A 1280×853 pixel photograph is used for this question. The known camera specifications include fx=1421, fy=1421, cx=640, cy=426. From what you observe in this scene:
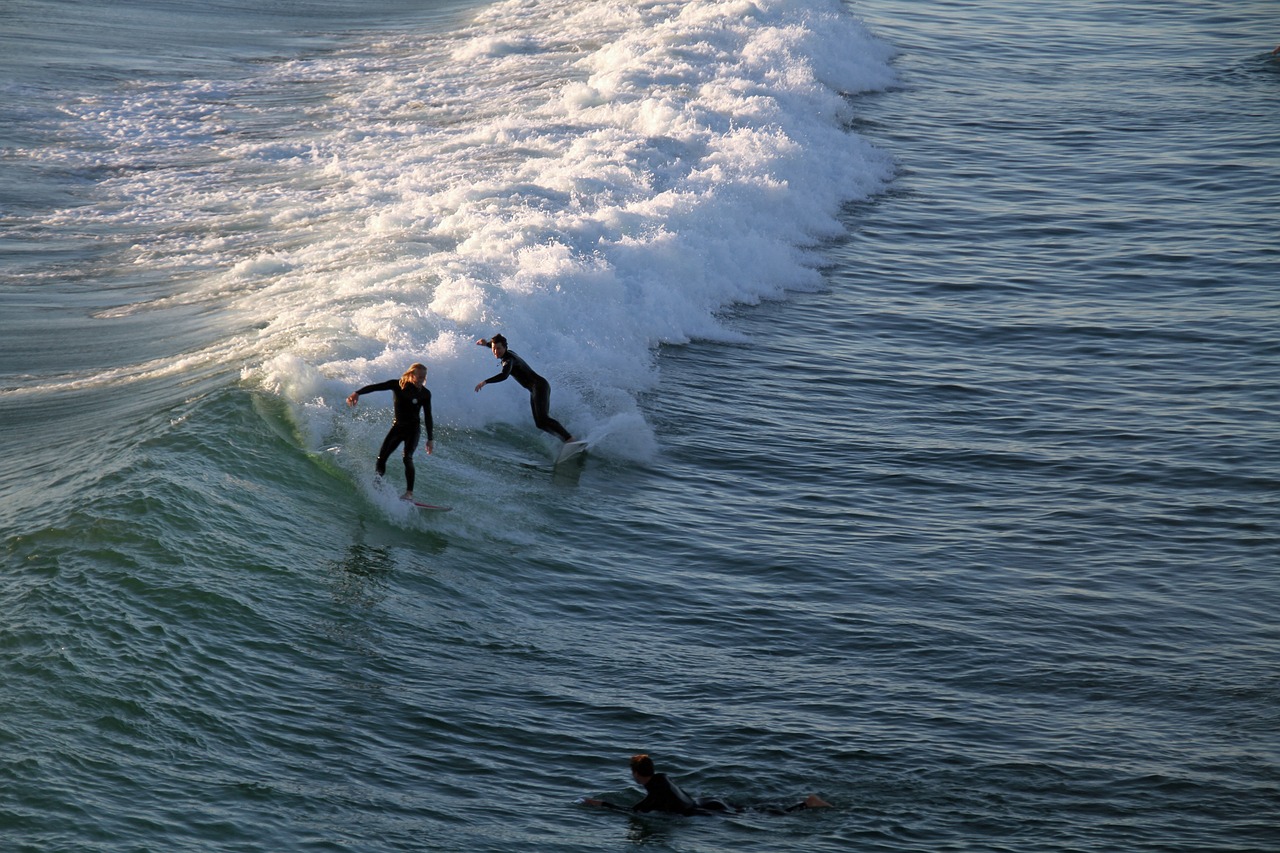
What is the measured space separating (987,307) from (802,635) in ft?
42.9

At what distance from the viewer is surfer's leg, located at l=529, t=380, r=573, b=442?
1855cm

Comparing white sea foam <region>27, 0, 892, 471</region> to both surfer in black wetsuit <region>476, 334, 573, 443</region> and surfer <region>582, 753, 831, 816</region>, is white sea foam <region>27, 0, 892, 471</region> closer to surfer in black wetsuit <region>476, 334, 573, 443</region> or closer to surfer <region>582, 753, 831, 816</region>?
surfer in black wetsuit <region>476, 334, 573, 443</region>

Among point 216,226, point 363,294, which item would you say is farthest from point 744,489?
point 216,226

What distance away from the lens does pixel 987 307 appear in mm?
26078

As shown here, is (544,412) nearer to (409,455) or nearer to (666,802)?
(409,455)

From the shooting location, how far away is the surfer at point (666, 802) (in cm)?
1108

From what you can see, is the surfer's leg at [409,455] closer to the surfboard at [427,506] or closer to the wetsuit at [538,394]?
the surfboard at [427,506]

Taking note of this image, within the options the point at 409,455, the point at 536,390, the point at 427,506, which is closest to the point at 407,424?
the point at 409,455

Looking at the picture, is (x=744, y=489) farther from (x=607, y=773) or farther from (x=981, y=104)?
(x=981, y=104)

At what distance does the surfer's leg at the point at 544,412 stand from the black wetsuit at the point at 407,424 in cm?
246

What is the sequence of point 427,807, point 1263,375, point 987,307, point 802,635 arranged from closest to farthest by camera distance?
point 427,807
point 802,635
point 1263,375
point 987,307

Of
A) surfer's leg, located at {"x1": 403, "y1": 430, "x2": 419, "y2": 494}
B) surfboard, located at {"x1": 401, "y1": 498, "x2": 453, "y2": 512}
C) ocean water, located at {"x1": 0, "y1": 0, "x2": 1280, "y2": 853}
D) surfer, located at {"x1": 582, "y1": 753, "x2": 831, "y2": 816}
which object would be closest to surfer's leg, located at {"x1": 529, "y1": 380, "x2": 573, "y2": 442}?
ocean water, located at {"x1": 0, "y1": 0, "x2": 1280, "y2": 853}

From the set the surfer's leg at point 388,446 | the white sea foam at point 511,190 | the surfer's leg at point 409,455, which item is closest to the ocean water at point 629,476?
the white sea foam at point 511,190

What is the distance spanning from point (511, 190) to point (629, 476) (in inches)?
400
